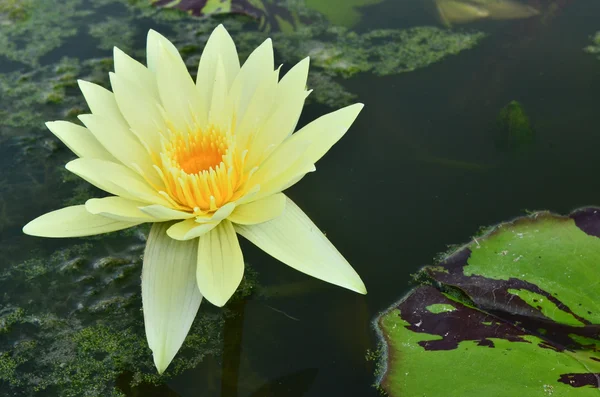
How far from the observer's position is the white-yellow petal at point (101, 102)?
63.2 inches

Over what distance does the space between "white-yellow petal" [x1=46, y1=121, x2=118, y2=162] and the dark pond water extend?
0.44 meters

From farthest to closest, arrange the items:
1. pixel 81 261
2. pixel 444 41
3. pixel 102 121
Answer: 1. pixel 444 41
2. pixel 81 261
3. pixel 102 121

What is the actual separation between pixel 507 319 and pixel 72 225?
122cm

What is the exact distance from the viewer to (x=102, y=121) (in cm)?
147

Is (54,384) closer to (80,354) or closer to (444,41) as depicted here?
(80,354)

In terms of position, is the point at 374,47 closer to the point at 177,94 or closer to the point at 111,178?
the point at 177,94

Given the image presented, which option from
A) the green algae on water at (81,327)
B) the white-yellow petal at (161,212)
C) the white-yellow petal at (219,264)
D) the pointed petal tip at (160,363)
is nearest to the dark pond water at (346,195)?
the green algae on water at (81,327)

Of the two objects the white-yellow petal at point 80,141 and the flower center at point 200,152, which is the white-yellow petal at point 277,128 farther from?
the white-yellow petal at point 80,141

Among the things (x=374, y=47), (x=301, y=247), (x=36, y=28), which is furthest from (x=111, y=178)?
(x=36, y=28)

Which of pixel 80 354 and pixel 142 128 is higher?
pixel 142 128

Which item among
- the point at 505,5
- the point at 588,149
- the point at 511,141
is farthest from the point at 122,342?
the point at 505,5

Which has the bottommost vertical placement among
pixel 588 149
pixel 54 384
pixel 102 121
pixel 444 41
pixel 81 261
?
pixel 54 384

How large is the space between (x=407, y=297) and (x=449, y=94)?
108 cm

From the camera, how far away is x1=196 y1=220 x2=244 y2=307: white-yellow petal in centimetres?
129
